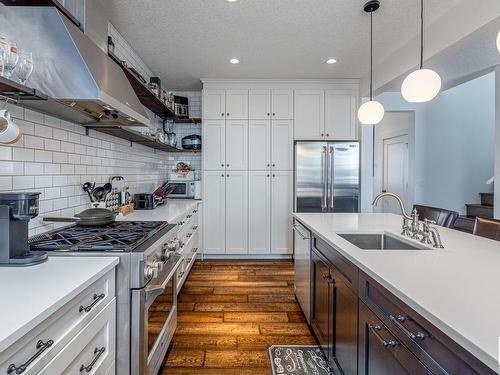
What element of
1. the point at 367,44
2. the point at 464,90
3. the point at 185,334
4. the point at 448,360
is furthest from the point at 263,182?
the point at 464,90

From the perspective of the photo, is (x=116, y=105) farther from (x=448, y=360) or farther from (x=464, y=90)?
(x=464, y=90)

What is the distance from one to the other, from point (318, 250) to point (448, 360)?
4.21 feet

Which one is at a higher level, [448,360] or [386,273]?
[386,273]

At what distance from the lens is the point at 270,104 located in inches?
167

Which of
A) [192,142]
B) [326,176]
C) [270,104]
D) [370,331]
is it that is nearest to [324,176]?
[326,176]

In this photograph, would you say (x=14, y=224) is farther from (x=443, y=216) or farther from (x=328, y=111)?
(x=328, y=111)

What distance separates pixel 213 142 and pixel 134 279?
10.1 ft

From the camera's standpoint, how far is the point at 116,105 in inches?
62.9

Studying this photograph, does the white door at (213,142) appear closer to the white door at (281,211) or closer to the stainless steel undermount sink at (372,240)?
the white door at (281,211)

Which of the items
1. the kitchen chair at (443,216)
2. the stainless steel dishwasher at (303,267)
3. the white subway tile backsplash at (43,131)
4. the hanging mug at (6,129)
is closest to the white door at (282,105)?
the stainless steel dishwasher at (303,267)

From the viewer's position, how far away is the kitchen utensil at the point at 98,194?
2245 mm

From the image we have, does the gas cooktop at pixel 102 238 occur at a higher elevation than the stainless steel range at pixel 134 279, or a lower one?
higher

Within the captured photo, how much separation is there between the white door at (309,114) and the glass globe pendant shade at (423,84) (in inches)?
91.4

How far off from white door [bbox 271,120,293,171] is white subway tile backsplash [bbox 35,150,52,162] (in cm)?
294
